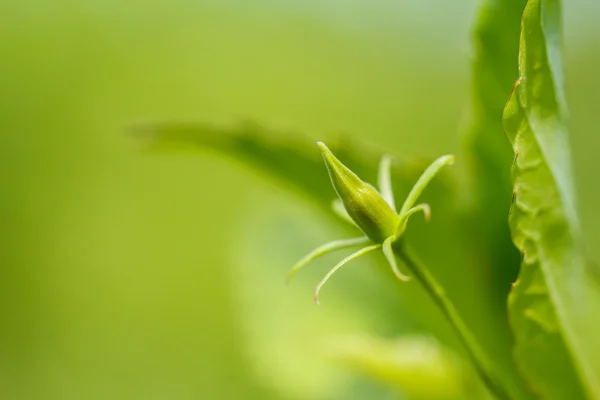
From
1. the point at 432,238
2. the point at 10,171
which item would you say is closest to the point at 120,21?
the point at 10,171

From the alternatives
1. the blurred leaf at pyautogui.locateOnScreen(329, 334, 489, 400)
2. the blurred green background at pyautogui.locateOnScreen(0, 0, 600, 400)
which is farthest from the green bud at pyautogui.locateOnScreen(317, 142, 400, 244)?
the blurred green background at pyautogui.locateOnScreen(0, 0, 600, 400)

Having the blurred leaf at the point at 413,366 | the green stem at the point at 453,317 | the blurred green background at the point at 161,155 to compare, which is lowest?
the green stem at the point at 453,317

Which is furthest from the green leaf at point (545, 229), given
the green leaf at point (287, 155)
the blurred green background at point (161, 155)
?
the blurred green background at point (161, 155)

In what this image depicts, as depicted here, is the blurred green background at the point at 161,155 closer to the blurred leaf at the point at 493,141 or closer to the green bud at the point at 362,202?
the blurred leaf at the point at 493,141

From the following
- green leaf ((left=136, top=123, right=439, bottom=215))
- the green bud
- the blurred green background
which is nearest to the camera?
the green bud

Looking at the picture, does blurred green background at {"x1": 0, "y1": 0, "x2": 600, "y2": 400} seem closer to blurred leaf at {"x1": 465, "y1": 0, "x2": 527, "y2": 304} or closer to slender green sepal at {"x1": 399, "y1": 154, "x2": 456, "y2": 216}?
blurred leaf at {"x1": 465, "y1": 0, "x2": 527, "y2": 304}

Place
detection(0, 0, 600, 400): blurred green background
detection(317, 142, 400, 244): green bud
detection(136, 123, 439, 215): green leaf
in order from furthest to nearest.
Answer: detection(0, 0, 600, 400): blurred green background
detection(136, 123, 439, 215): green leaf
detection(317, 142, 400, 244): green bud
